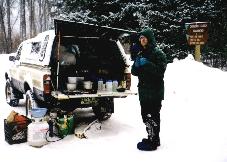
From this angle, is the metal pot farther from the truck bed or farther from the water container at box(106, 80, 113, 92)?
the water container at box(106, 80, 113, 92)

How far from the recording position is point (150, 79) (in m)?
6.81

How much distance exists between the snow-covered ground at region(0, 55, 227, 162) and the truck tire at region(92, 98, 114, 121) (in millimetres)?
206

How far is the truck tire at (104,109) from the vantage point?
8534 millimetres

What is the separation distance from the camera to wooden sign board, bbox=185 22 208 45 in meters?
12.7

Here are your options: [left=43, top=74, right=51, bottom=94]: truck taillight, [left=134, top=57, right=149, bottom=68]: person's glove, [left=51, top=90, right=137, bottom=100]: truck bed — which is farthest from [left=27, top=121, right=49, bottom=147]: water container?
→ [left=134, top=57, right=149, bottom=68]: person's glove

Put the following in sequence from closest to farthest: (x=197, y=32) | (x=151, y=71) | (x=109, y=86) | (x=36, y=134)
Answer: (x=151, y=71)
(x=36, y=134)
(x=109, y=86)
(x=197, y=32)

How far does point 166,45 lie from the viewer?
596 inches

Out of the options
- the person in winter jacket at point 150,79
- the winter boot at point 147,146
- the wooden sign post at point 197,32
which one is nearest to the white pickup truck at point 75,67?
the person in winter jacket at point 150,79

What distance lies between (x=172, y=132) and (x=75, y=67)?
8.46 feet

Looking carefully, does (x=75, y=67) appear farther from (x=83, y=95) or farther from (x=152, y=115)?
(x=152, y=115)

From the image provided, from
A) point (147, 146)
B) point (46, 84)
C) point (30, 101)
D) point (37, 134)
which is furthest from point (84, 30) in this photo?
point (147, 146)

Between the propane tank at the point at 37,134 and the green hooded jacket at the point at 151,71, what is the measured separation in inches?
79.0

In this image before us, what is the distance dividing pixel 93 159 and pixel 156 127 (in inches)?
53.5

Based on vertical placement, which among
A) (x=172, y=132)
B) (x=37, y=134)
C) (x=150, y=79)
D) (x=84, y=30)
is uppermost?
(x=84, y=30)
